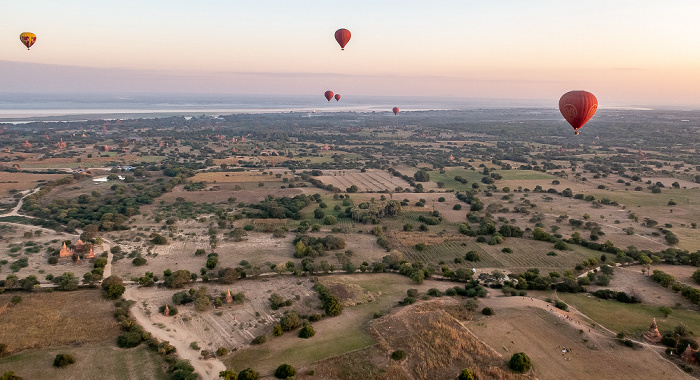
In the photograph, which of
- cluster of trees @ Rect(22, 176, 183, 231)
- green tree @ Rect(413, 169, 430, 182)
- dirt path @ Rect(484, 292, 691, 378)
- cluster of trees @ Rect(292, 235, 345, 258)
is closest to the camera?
dirt path @ Rect(484, 292, 691, 378)

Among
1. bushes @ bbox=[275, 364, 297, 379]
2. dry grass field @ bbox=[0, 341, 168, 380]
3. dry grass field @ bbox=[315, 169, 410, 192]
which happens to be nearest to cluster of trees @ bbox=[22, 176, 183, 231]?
dry grass field @ bbox=[0, 341, 168, 380]

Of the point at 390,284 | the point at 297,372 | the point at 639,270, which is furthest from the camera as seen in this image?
the point at 639,270

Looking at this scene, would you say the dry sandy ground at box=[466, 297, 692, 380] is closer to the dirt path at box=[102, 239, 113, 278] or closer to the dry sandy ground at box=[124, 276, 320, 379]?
the dry sandy ground at box=[124, 276, 320, 379]

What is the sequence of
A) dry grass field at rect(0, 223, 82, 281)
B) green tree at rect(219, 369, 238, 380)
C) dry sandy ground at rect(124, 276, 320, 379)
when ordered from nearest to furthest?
1. green tree at rect(219, 369, 238, 380)
2. dry sandy ground at rect(124, 276, 320, 379)
3. dry grass field at rect(0, 223, 82, 281)

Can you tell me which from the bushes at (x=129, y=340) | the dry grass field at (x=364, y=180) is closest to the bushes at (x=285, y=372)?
the bushes at (x=129, y=340)

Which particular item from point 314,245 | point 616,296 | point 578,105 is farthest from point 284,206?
point 616,296

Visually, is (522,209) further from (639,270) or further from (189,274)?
(189,274)

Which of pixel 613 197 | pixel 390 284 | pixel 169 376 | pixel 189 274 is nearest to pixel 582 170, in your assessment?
pixel 613 197
